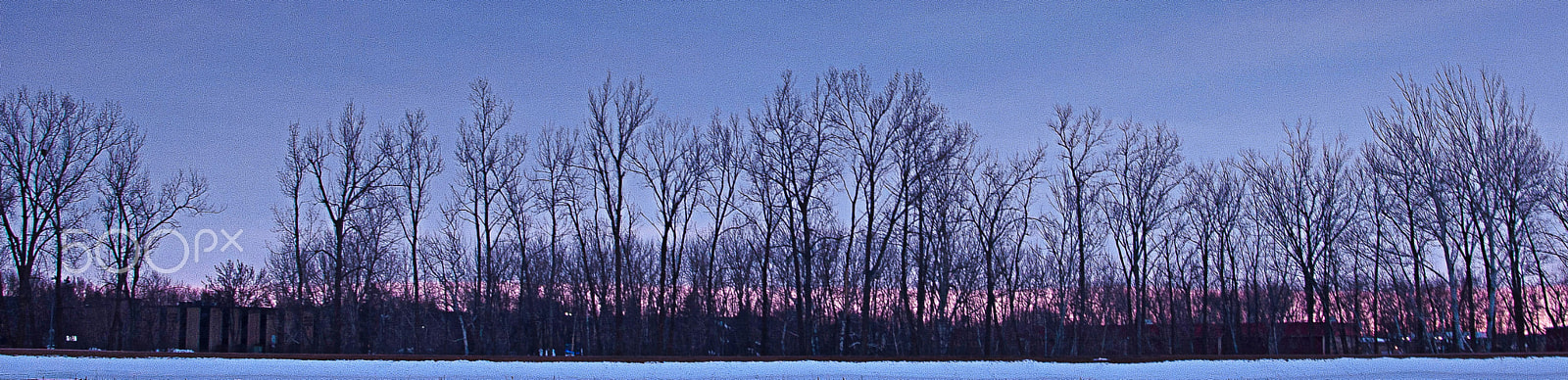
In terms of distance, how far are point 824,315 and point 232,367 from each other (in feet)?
77.6

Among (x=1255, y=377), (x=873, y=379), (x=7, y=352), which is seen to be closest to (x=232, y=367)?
(x=7, y=352)

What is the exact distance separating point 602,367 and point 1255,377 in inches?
473

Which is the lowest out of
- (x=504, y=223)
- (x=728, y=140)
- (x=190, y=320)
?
(x=190, y=320)

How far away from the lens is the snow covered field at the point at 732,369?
17.0m

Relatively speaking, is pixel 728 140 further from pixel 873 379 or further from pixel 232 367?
pixel 232 367

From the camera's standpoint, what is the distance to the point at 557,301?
1590 inches

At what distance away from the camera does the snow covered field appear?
17.0 m

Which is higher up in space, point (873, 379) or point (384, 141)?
point (384, 141)

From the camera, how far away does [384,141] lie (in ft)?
104

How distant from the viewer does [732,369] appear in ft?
59.6

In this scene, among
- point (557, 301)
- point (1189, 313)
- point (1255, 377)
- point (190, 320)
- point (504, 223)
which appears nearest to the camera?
point (1255, 377)

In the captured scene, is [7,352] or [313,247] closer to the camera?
[7,352]

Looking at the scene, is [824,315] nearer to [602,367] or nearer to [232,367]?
[602,367]

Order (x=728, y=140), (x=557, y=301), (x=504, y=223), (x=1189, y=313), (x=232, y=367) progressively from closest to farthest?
(x=232, y=367), (x=728, y=140), (x=504, y=223), (x=1189, y=313), (x=557, y=301)
